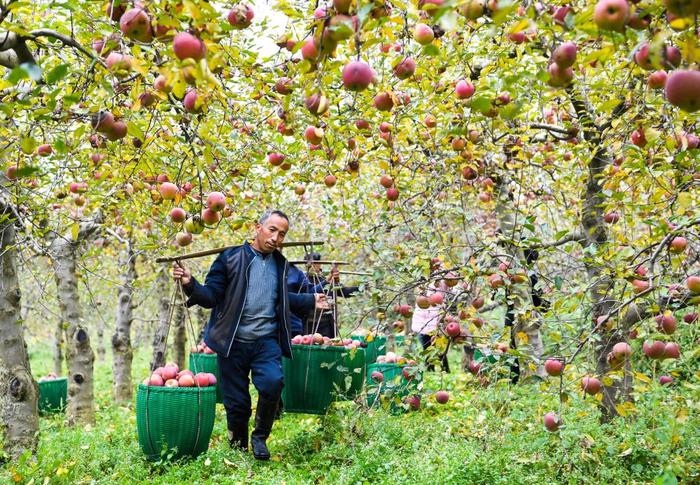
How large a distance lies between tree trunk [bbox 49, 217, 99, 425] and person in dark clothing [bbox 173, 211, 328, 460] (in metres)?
2.42

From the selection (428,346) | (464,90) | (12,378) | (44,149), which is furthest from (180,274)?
(464,90)

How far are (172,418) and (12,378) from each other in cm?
118

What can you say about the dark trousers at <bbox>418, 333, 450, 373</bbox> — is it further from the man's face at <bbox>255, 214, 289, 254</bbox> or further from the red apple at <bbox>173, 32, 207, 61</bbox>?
the red apple at <bbox>173, 32, 207, 61</bbox>

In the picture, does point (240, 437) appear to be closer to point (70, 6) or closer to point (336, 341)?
point (336, 341)

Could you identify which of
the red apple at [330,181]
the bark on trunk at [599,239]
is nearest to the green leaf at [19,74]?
the red apple at [330,181]

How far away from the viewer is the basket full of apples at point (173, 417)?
4297mm

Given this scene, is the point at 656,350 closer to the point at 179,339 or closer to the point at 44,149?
the point at 44,149

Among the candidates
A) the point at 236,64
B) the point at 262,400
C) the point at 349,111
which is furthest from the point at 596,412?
the point at 236,64

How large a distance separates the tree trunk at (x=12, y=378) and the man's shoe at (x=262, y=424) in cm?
157

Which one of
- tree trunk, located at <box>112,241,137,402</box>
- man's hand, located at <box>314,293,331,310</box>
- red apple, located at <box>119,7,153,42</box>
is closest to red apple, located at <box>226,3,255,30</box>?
red apple, located at <box>119,7,153,42</box>

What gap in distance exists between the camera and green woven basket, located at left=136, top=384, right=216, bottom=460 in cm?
430

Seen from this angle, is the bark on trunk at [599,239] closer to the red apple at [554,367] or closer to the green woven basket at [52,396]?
the red apple at [554,367]

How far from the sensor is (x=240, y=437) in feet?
15.3

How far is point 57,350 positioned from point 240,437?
394 inches
